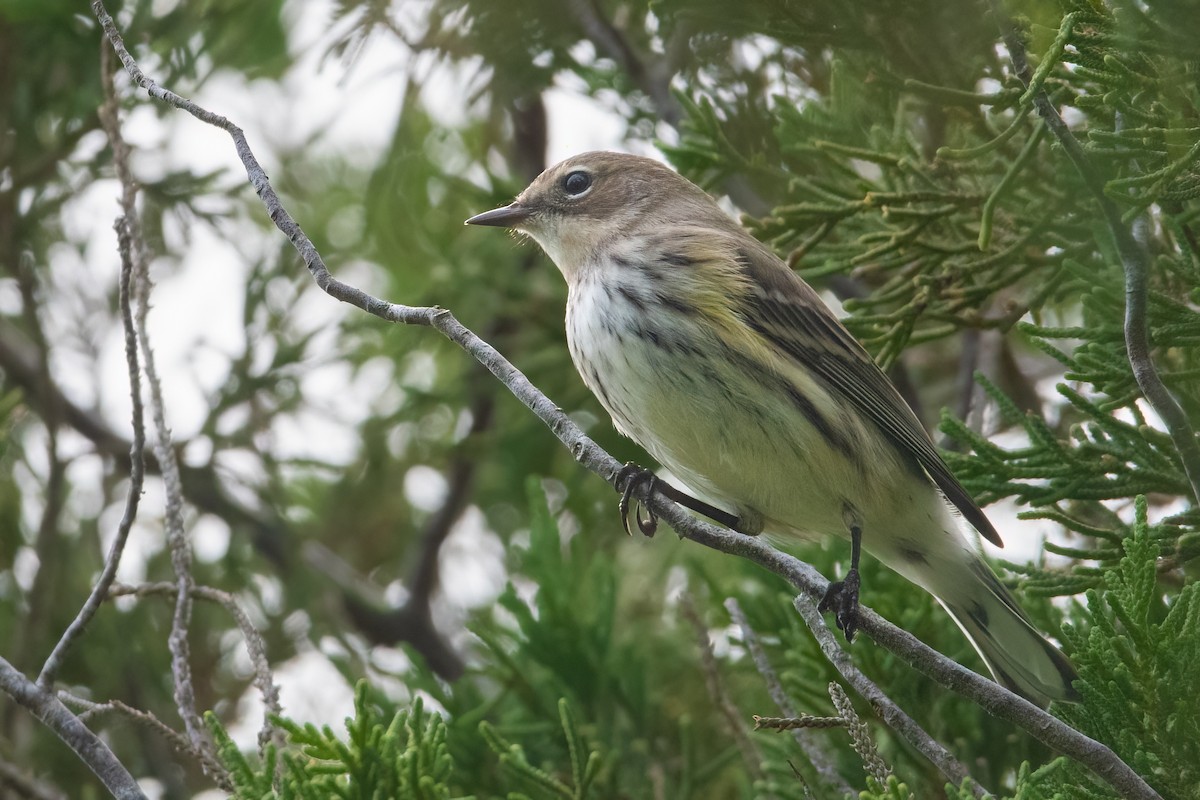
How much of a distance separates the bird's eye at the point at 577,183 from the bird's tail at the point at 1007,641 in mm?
1924

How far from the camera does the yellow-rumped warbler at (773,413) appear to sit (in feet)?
11.9

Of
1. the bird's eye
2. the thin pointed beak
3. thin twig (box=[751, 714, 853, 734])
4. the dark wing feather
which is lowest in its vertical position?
thin twig (box=[751, 714, 853, 734])

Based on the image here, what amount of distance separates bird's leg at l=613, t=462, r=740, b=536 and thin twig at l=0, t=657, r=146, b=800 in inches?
45.4

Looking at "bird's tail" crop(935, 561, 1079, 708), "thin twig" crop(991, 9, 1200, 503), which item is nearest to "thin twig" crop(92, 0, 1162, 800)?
"thin twig" crop(991, 9, 1200, 503)

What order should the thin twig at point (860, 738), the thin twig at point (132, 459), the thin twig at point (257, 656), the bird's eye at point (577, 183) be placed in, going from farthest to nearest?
the bird's eye at point (577, 183) < the thin twig at point (257, 656) < the thin twig at point (132, 459) < the thin twig at point (860, 738)

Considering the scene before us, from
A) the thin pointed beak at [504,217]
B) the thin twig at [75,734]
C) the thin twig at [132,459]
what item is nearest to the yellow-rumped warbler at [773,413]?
the thin pointed beak at [504,217]

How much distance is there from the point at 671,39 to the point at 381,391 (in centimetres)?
232

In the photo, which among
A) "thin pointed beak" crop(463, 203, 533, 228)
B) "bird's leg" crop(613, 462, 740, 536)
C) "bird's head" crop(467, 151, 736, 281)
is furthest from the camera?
"thin pointed beak" crop(463, 203, 533, 228)

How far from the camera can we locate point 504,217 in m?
4.55

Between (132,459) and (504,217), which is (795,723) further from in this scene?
(504,217)

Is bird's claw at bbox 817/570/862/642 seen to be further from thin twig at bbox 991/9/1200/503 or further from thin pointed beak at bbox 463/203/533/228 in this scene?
thin pointed beak at bbox 463/203/533/228

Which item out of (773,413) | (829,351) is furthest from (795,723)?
(829,351)

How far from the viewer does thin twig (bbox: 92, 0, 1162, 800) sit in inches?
91.0

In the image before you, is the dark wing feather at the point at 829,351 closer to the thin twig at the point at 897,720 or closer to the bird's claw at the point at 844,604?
the bird's claw at the point at 844,604
